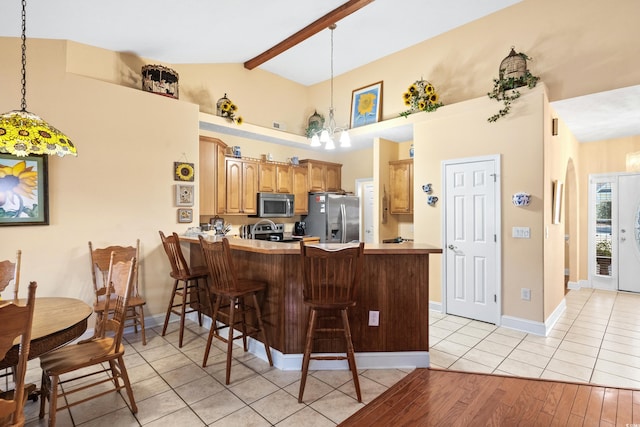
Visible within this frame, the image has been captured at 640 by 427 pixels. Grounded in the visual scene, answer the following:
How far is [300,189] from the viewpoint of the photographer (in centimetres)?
596

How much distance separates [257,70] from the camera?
5.65 meters

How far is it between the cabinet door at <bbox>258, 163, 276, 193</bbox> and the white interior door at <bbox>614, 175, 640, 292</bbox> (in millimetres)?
5906

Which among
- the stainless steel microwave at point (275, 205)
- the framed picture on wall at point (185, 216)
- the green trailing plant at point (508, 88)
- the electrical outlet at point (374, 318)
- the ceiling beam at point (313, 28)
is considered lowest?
the electrical outlet at point (374, 318)

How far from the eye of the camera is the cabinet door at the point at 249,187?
16.7 feet

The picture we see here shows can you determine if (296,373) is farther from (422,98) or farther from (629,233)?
(629,233)

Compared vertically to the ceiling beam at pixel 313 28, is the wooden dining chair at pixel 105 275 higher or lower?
lower

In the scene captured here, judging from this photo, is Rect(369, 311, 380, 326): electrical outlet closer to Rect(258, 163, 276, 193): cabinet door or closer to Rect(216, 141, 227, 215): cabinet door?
Rect(216, 141, 227, 215): cabinet door

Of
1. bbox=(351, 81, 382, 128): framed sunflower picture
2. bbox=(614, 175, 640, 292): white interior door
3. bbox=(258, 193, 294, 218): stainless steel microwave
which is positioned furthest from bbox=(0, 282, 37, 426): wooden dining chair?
bbox=(614, 175, 640, 292): white interior door

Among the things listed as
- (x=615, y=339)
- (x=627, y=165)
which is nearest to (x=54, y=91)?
(x=615, y=339)

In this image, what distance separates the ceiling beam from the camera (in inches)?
149

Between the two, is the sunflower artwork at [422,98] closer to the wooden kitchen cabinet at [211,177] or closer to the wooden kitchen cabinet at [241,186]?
the wooden kitchen cabinet at [241,186]

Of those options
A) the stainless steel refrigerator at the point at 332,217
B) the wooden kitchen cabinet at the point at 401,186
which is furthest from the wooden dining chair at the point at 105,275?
the wooden kitchen cabinet at the point at 401,186

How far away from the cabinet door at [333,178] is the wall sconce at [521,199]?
345 cm

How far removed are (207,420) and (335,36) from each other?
16.4 feet
